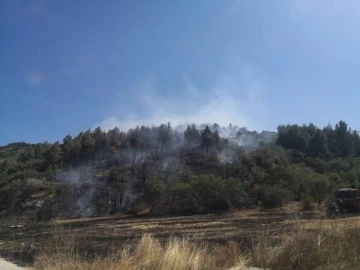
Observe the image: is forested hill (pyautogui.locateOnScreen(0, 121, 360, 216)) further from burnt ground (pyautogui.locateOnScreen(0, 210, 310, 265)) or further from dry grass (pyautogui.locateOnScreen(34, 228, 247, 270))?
dry grass (pyautogui.locateOnScreen(34, 228, 247, 270))

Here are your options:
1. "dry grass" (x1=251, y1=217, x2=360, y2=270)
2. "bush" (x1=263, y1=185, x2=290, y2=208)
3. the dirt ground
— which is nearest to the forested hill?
"bush" (x1=263, y1=185, x2=290, y2=208)

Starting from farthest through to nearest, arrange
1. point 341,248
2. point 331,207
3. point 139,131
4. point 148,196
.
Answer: point 139,131
point 148,196
point 331,207
point 341,248

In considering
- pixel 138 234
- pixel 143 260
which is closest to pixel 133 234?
pixel 138 234

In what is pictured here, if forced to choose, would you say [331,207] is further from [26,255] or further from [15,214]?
[15,214]

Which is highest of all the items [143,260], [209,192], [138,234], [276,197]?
[209,192]

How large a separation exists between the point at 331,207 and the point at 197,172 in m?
44.2

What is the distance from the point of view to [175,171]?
75188mm

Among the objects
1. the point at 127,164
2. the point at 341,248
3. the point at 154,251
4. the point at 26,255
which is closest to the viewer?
the point at 341,248

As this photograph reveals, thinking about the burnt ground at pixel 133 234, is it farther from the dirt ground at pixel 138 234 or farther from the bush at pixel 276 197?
the bush at pixel 276 197

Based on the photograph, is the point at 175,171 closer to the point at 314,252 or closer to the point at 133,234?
the point at 133,234

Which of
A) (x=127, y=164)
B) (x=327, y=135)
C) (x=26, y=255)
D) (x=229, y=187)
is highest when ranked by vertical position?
(x=327, y=135)

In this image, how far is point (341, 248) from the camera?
734 centimetres

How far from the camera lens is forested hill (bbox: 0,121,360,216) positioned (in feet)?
170

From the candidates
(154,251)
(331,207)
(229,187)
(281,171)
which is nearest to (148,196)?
(229,187)
